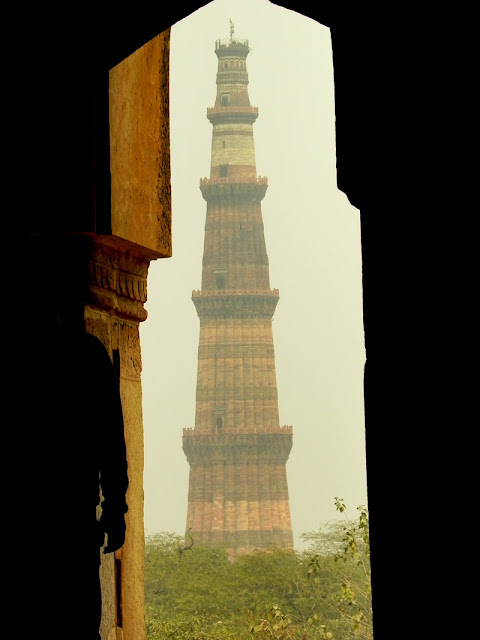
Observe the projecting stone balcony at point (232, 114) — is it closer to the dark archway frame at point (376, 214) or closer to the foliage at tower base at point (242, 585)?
the foliage at tower base at point (242, 585)

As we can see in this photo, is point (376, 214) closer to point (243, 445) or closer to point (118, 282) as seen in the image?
point (118, 282)

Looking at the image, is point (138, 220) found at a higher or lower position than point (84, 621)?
higher

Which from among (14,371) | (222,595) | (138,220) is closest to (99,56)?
(138,220)

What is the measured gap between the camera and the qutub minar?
Result: 118ft

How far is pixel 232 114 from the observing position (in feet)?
121

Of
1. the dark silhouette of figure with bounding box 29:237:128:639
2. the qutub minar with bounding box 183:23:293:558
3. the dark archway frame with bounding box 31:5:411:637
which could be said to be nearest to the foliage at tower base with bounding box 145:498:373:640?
the qutub minar with bounding box 183:23:293:558

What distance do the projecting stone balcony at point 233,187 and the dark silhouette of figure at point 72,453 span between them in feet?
114

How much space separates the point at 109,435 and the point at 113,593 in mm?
574

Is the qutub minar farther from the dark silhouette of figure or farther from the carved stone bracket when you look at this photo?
the dark silhouette of figure

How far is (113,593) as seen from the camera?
2.82 meters

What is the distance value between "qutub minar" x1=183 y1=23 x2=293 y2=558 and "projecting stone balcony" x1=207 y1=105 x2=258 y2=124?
0.10 ft

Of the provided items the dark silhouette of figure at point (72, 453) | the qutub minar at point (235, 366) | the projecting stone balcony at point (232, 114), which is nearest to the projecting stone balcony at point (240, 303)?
the qutub minar at point (235, 366)

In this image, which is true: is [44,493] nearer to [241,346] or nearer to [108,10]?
[108,10]

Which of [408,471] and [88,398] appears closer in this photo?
[408,471]
